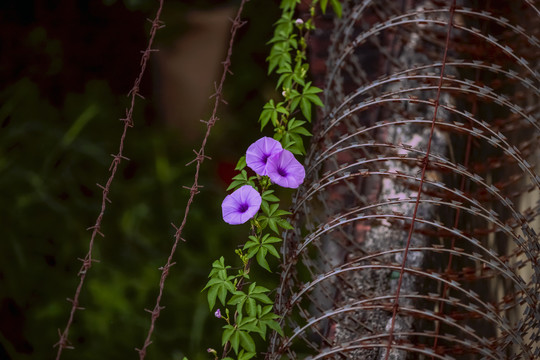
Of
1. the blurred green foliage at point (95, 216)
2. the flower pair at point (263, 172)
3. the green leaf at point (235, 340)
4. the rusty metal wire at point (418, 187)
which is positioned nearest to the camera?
the green leaf at point (235, 340)

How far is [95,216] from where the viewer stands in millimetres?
3678

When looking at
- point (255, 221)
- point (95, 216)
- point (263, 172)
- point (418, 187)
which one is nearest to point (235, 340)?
point (255, 221)

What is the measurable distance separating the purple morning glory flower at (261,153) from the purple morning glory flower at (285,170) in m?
0.02

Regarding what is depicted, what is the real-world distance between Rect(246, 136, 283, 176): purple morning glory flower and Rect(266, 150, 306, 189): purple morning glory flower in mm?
18

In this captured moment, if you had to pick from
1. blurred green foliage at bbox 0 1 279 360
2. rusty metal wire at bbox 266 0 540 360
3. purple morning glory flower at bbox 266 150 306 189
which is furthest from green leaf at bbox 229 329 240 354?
blurred green foliage at bbox 0 1 279 360

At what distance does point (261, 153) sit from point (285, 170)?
0.09 meters

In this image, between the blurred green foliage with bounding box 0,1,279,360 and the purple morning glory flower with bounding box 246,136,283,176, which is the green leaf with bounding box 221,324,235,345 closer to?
the purple morning glory flower with bounding box 246,136,283,176

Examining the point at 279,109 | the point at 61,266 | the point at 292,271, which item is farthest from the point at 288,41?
the point at 61,266

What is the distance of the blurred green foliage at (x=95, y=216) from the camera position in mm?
3287

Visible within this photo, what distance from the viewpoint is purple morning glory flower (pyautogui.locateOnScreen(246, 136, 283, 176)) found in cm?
191

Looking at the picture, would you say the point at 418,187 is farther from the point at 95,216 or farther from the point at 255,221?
the point at 95,216

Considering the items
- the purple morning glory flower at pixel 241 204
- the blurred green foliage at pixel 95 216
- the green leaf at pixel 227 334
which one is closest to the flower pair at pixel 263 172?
the purple morning glory flower at pixel 241 204

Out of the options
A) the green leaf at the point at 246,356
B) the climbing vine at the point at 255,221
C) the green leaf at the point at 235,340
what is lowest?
the green leaf at the point at 246,356

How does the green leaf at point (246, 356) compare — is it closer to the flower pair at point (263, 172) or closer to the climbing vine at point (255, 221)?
the climbing vine at point (255, 221)
